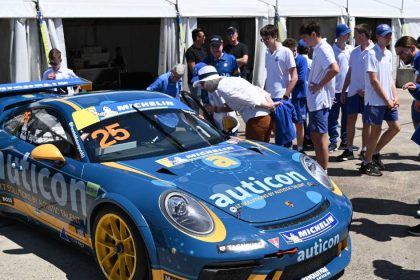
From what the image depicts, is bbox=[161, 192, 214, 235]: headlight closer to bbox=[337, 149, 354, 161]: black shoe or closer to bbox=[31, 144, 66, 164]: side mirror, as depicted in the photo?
bbox=[31, 144, 66, 164]: side mirror

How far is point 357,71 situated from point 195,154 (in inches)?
145

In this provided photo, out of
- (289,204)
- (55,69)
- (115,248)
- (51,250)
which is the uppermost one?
(55,69)

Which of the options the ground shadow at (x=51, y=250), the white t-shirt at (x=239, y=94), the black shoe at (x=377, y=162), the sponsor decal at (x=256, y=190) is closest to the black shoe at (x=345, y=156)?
the black shoe at (x=377, y=162)

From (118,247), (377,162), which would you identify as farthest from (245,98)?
(377,162)

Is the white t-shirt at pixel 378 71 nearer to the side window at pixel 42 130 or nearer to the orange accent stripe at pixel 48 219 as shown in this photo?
the side window at pixel 42 130

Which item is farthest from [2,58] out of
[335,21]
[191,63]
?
[335,21]

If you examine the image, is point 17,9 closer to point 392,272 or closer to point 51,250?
point 51,250

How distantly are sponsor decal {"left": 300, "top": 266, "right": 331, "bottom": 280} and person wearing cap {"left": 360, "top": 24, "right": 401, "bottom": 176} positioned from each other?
319cm

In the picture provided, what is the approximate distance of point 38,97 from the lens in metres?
5.16

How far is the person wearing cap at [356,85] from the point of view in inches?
243

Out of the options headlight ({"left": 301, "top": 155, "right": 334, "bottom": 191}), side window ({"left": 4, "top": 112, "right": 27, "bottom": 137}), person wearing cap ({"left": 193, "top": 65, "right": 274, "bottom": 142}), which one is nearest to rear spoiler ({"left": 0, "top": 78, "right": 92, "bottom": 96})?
side window ({"left": 4, "top": 112, "right": 27, "bottom": 137})

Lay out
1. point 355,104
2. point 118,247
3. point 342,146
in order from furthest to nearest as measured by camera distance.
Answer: point 342,146
point 355,104
point 118,247

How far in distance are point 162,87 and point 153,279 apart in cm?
365

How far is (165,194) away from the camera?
9.75 ft
